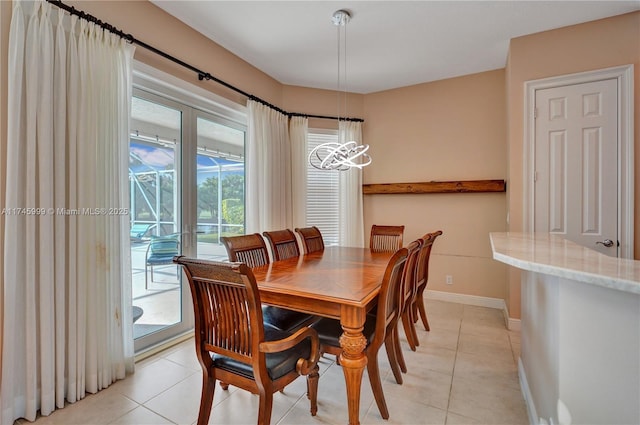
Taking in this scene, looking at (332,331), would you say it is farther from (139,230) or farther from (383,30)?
(383,30)

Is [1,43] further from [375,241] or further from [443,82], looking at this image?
[443,82]

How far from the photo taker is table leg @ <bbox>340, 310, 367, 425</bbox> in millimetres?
1521

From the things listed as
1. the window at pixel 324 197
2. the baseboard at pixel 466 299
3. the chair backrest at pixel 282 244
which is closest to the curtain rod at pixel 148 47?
the window at pixel 324 197

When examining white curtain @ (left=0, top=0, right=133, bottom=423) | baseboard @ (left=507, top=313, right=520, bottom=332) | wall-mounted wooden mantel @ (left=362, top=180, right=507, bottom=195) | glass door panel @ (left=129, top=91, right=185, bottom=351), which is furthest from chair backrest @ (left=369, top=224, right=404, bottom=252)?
white curtain @ (left=0, top=0, right=133, bottom=423)

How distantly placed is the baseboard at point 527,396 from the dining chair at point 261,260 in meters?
1.38

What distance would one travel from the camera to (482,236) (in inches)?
147

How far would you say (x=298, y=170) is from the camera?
4.05m

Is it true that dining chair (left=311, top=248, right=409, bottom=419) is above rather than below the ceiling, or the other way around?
below

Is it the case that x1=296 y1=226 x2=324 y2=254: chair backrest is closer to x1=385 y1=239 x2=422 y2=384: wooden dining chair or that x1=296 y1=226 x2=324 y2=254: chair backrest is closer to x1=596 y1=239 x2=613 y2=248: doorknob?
x1=385 y1=239 x2=422 y2=384: wooden dining chair

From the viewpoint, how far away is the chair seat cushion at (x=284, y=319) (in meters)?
2.00

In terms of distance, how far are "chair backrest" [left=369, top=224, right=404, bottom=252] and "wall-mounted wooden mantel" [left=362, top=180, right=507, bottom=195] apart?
0.90 meters

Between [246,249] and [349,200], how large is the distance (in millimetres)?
2173

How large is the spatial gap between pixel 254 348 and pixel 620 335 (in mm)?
1367

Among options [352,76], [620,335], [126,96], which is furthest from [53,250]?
[352,76]
